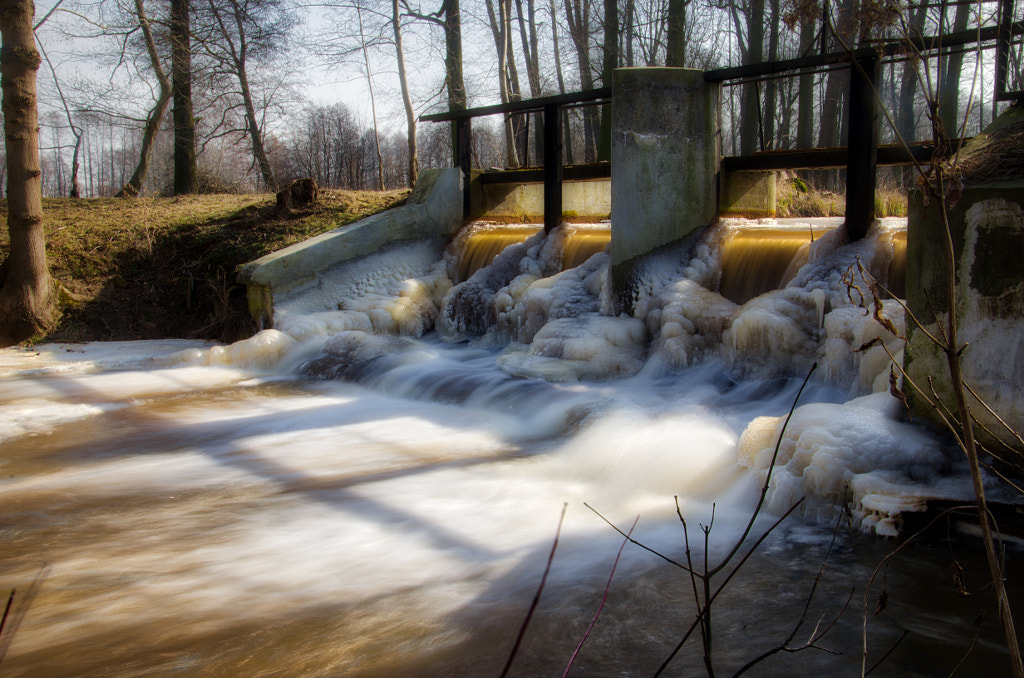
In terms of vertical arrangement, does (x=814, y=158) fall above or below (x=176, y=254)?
above

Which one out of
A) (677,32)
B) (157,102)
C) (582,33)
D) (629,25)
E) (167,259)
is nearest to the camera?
(167,259)

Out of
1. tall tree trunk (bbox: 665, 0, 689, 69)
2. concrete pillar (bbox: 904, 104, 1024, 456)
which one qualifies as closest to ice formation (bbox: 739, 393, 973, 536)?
concrete pillar (bbox: 904, 104, 1024, 456)

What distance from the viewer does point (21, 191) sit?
9844 mm

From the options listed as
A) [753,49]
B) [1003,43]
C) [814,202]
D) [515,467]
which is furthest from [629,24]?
[515,467]

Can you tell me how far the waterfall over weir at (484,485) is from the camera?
3174 mm

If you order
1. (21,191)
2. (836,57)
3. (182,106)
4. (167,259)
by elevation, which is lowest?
(167,259)

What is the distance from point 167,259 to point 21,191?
2092 mm

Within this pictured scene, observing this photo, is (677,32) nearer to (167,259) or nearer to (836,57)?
(836,57)

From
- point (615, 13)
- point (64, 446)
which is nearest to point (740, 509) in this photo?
point (64, 446)

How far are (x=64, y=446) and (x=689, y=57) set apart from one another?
2475cm

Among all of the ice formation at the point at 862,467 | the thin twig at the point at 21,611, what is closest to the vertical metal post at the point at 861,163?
the ice formation at the point at 862,467

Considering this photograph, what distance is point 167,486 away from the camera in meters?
5.20

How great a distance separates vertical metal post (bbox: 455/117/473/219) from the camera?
1122 centimetres

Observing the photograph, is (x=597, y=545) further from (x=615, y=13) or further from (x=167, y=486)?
(x=615, y=13)
